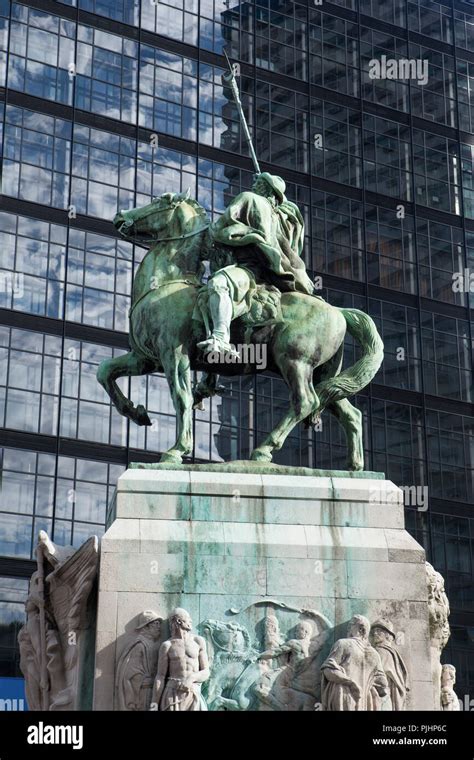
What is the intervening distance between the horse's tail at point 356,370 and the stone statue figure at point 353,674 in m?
3.46

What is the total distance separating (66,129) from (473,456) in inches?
917

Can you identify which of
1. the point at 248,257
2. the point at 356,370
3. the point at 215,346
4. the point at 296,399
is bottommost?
the point at 296,399

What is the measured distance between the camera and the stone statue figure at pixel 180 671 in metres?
14.2

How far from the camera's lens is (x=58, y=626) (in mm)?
15711

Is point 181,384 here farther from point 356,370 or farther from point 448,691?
point 448,691

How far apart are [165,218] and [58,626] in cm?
565

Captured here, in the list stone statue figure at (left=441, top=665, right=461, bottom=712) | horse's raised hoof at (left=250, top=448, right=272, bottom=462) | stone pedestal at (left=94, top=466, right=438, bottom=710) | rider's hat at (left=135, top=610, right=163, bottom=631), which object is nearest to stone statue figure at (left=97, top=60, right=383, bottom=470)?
horse's raised hoof at (left=250, top=448, right=272, bottom=462)


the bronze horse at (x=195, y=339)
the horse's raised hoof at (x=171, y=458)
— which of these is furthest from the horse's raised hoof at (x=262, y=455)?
the horse's raised hoof at (x=171, y=458)

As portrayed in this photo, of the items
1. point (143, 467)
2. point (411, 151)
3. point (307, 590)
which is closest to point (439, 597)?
point (307, 590)

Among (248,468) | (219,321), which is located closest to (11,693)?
(248,468)

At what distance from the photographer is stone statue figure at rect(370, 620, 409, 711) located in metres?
15.1

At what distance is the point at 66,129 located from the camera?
53.5 meters

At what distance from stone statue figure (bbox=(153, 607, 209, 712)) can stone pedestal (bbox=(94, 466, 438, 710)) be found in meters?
0.39

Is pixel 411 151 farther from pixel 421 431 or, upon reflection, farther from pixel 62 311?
pixel 62 311
